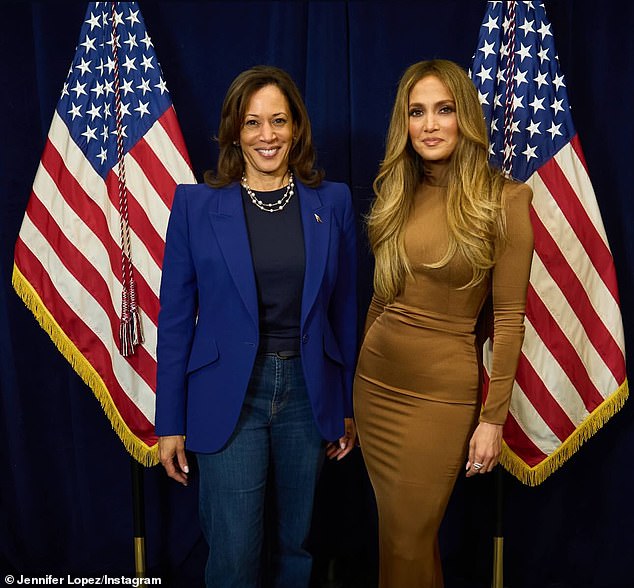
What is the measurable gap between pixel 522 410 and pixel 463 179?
986mm

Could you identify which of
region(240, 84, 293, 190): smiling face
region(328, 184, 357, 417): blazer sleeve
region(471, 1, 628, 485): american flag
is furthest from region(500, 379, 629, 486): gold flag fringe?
region(240, 84, 293, 190): smiling face

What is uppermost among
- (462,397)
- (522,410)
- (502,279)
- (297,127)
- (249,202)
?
(297,127)

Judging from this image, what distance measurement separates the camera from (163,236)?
2348 mm

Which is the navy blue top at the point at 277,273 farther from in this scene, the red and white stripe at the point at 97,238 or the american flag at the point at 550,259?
the american flag at the point at 550,259

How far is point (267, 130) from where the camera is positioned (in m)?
1.72

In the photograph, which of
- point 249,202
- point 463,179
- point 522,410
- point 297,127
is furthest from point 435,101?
point 522,410

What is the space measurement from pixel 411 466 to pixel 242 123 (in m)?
0.93

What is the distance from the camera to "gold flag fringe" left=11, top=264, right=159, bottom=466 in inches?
92.3

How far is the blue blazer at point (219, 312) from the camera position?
1706mm

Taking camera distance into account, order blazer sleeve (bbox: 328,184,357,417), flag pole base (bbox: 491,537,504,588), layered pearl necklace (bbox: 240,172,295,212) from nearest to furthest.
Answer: layered pearl necklace (bbox: 240,172,295,212)
blazer sleeve (bbox: 328,184,357,417)
flag pole base (bbox: 491,537,504,588)

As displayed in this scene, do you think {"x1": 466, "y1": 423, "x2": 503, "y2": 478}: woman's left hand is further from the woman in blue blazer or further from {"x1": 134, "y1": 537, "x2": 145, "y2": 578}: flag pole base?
{"x1": 134, "y1": 537, "x2": 145, "y2": 578}: flag pole base

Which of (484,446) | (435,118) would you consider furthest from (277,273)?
(484,446)

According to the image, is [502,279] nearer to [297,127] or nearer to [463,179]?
[463,179]

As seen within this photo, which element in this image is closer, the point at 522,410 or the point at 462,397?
the point at 462,397
